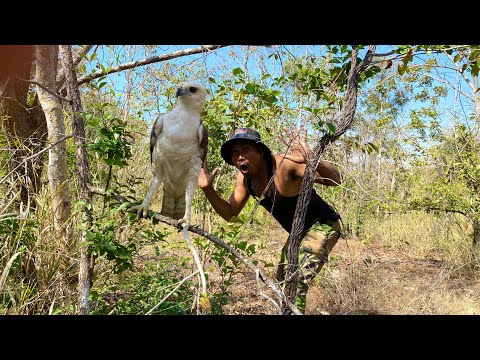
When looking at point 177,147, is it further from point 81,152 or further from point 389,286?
point 389,286

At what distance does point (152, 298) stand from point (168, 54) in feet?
6.88

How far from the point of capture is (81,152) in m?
2.39

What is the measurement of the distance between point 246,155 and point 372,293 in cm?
215

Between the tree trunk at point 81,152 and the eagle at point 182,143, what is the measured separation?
0.64 meters

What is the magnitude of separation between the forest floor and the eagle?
92 cm

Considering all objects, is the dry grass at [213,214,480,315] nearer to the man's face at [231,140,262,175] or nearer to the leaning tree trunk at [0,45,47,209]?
the man's face at [231,140,262,175]

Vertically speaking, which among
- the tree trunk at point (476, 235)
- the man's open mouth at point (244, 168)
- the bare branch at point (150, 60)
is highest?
the bare branch at point (150, 60)

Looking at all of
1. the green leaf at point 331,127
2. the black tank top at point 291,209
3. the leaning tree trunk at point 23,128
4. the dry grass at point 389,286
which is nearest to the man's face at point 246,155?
the black tank top at point 291,209

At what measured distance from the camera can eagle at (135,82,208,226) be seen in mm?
3053

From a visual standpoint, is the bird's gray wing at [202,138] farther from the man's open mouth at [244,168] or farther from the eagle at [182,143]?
the man's open mouth at [244,168]

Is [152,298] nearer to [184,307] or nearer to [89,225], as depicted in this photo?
[184,307]

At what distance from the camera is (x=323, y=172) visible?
2738 millimetres

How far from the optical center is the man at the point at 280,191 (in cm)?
289

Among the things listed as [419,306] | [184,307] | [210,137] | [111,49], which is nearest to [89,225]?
[184,307]
